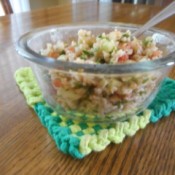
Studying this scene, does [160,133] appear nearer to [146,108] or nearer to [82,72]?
[146,108]

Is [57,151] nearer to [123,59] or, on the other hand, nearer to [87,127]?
[87,127]

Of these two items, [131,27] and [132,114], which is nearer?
[132,114]

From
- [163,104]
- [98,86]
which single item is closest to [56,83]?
[98,86]

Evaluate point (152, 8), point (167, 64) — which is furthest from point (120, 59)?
point (152, 8)

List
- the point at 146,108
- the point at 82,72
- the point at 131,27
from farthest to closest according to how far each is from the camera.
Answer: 1. the point at 131,27
2. the point at 146,108
3. the point at 82,72

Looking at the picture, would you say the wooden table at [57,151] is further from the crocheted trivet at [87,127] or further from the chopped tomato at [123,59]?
the chopped tomato at [123,59]

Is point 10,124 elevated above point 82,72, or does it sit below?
below
